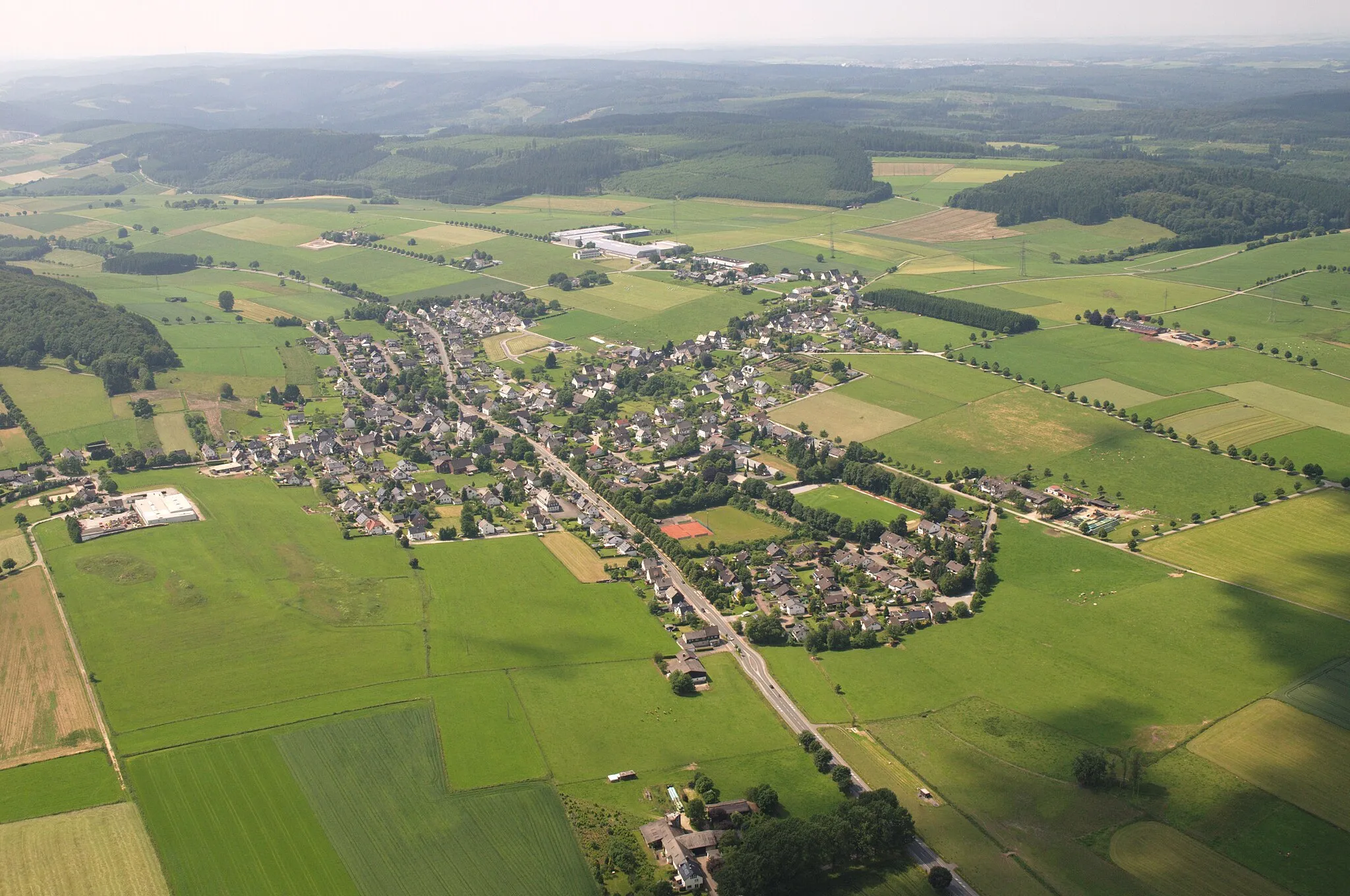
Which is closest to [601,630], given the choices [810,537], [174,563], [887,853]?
[810,537]

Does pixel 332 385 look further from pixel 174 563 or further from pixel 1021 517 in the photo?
pixel 1021 517

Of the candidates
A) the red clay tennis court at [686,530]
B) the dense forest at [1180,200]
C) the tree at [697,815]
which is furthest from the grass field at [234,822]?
the dense forest at [1180,200]

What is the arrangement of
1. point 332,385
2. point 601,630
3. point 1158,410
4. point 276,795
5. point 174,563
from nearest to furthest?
point 276,795 → point 601,630 → point 174,563 → point 1158,410 → point 332,385

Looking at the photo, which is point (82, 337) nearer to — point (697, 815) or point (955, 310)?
point (955, 310)

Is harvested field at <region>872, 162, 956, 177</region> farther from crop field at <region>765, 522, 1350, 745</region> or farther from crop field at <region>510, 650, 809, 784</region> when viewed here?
crop field at <region>510, 650, 809, 784</region>

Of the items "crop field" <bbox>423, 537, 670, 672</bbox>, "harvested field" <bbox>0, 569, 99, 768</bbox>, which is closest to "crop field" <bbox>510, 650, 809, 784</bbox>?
"crop field" <bbox>423, 537, 670, 672</bbox>
